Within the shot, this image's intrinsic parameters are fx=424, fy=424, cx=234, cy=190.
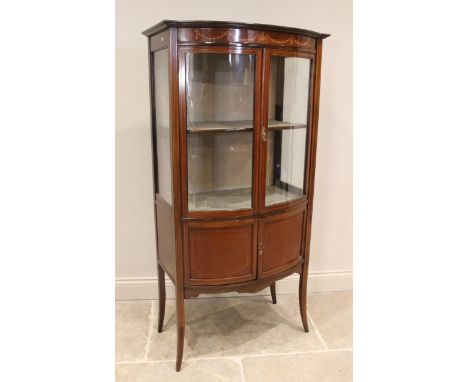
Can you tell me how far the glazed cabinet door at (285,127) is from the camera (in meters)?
1.85

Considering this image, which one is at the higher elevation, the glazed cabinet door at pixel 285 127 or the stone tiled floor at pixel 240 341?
the glazed cabinet door at pixel 285 127

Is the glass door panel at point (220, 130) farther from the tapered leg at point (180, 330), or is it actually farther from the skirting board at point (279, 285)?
the skirting board at point (279, 285)

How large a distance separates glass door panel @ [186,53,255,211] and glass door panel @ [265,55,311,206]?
0.11 meters

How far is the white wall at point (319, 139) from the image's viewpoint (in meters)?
2.24

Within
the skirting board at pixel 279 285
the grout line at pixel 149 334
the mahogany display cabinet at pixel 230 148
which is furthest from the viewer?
the skirting board at pixel 279 285

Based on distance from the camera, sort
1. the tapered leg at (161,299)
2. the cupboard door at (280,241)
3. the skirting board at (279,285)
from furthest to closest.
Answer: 1. the skirting board at (279,285)
2. the tapered leg at (161,299)
3. the cupboard door at (280,241)

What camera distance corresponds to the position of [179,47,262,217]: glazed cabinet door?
1.75m

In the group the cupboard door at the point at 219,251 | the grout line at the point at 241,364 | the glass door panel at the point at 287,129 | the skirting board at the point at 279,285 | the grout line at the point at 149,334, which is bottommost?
the grout line at the point at 241,364

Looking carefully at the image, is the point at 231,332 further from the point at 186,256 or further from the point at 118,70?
the point at 118,70

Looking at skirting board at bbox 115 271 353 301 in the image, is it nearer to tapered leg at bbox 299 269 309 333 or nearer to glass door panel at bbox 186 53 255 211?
tapered leg at bbox 299 269 309 333

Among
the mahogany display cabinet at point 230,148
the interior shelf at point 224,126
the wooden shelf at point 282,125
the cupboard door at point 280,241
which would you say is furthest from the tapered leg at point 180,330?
the wooden shelf at point 282,125

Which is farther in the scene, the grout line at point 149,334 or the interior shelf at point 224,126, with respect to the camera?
the grout line at point 149,334

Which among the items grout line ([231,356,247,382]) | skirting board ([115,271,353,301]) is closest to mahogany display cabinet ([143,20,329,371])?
grout line ([231,356,247,382])
